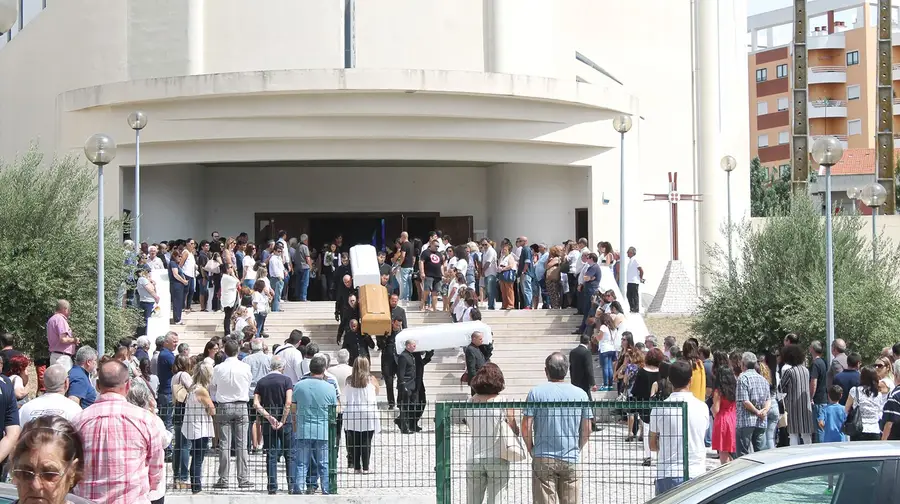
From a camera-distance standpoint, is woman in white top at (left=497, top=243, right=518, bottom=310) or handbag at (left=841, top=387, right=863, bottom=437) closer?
handbag at (left=841, top=387, right=863, bottom=437)

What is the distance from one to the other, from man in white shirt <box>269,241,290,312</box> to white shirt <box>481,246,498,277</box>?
13.5 ft

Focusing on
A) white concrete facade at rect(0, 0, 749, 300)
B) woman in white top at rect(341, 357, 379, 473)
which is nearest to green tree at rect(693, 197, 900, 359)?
white concrete facade at rect(0, 0, 749, 300)

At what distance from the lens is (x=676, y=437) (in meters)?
9.48

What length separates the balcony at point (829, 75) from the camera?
71812mm

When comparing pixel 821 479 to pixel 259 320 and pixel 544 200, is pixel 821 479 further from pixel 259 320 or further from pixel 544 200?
pixel 544 200

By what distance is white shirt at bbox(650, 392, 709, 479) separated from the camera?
9406 millimetres

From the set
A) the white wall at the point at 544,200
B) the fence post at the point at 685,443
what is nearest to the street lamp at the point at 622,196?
the white wall at the point at 544,200

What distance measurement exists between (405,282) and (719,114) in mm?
13750

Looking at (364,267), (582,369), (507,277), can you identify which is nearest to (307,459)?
(582,369)

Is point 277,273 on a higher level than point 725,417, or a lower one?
higher

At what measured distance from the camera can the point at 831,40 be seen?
71438 mm

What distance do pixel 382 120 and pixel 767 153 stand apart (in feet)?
172

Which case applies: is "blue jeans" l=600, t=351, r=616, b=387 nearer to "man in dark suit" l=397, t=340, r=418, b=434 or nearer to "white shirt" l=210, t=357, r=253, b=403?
"man in dark suit" l=397, t=340, r=418, b=434

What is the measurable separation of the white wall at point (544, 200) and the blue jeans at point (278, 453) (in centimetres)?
1912
